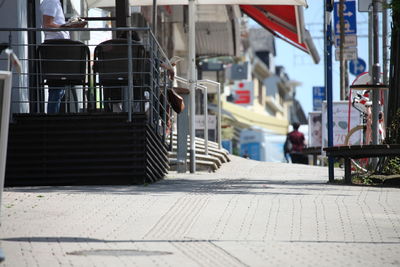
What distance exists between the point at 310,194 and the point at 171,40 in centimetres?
2695

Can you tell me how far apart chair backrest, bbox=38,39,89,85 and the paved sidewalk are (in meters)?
1.51

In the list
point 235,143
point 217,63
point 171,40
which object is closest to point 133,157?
point 171,40

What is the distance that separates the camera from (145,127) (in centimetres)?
1487

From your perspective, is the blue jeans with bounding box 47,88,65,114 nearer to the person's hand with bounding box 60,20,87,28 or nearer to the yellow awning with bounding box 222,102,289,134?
the person's hand with bounding box 60,20,87,28

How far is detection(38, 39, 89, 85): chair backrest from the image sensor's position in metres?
14.9

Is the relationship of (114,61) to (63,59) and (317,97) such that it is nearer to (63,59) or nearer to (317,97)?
(63,59)

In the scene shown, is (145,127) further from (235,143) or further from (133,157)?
(235,143)

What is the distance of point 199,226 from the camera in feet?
33.1

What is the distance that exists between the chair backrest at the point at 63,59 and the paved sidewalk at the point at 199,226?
4.94 feet

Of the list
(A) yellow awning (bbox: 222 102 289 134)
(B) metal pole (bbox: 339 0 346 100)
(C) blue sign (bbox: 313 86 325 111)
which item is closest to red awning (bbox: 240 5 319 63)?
(B) metal pole (bbox: 339 0 346 100)

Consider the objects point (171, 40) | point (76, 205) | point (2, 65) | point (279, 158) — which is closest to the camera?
point (76, 205)

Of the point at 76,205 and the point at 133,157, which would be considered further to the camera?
the point at 133,157

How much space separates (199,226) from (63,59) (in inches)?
209

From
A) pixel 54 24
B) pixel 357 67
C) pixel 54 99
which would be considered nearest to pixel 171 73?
pixel 54 24
